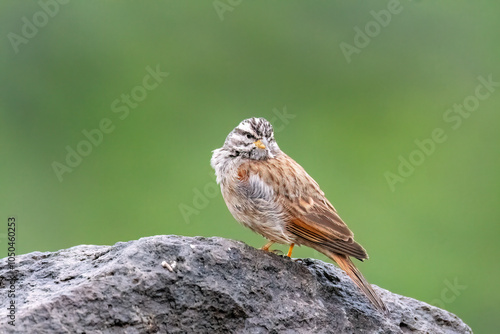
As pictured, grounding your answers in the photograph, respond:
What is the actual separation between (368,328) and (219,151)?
243 centimetres

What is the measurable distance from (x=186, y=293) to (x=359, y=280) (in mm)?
1596

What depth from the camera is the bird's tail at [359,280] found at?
5812mm

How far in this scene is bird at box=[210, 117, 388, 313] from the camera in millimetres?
6246

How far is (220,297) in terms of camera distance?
5.22m

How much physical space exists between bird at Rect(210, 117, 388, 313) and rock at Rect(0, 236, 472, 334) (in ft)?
0.81

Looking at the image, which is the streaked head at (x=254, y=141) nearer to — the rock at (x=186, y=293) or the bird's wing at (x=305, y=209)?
the bird's wing at (x=305, y=209)

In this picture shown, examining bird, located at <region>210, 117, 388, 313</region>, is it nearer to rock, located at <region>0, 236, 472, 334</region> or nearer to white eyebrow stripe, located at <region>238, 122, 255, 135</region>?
white eyebrow stripe, located at <region>238, 122, 255, 135</region>

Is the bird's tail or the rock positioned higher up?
the bird's tail

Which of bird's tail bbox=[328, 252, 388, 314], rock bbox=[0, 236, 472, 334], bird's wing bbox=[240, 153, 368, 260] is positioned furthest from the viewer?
bird's wing bbox=[240, 153, 368, 260]

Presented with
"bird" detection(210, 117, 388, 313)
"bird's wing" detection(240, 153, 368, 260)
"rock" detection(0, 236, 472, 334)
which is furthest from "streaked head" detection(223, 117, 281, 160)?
"rock" detection(0, 236, 472, 334)

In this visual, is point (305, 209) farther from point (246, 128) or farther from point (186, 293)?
point (186, 293)

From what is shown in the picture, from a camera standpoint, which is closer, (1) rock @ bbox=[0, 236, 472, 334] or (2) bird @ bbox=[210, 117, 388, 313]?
(1) rock @ bbox=[0, 236, 472, 334]

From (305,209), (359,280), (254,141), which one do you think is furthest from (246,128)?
(359,280)

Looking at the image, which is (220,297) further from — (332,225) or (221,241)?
(332,225)
